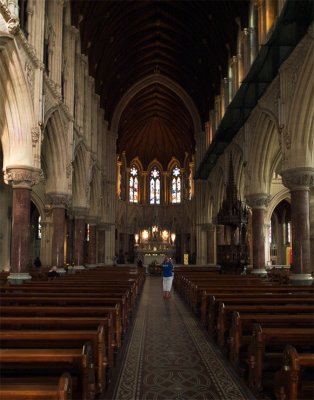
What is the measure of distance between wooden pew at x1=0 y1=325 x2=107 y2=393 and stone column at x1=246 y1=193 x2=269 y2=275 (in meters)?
15.6

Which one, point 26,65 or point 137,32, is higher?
point 137,32

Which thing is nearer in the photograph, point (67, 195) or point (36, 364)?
point (36, 364)

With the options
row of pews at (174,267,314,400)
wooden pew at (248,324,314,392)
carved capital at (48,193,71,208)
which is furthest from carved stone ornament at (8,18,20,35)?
wooden pew at (248,324,314,392)

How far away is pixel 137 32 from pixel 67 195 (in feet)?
63.5

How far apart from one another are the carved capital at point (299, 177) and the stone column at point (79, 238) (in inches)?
541

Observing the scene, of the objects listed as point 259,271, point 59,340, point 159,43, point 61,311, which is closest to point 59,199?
point 259,271

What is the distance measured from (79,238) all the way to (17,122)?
1159 centimetres

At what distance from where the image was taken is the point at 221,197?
3388cm

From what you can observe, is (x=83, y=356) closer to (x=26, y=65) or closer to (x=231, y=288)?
(x=231, y=288)

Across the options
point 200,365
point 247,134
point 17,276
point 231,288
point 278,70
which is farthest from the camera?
point 247,134

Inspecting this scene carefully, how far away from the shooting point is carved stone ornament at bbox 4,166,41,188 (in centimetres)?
1457

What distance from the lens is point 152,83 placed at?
4272 cm

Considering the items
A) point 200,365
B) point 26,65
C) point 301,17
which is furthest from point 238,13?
point 200,365

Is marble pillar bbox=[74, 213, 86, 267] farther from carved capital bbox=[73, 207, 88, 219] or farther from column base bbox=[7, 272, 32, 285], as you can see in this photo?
column base bbox=[7, 272, 32, 285]
